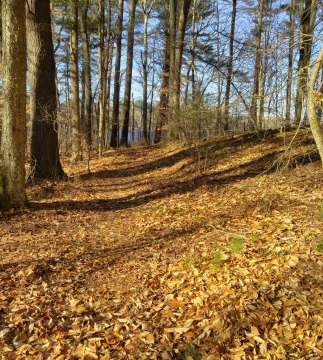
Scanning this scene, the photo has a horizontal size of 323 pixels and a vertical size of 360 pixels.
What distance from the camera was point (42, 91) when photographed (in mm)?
9062

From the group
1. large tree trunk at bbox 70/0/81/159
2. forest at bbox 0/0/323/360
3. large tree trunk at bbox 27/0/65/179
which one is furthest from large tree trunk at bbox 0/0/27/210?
large tree trunk at bbox 70/0/81/159

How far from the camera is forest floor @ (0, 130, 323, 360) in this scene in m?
2.88

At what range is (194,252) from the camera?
4.64 metres

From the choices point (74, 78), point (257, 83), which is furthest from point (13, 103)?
point (74, 78)

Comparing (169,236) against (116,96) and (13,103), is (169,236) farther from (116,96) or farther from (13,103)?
(116,96)

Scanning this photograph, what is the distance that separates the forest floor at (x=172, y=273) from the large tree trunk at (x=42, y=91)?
1609mm

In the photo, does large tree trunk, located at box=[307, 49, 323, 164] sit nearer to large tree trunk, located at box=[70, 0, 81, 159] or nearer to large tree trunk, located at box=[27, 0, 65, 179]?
large tree trunk, located at box=[27, 0, 65, 179]

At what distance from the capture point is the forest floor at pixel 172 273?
2.88 meters

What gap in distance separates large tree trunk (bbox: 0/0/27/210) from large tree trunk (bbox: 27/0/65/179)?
8.14ft

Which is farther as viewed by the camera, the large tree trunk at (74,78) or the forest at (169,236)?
the large tree trunk at (74,78)

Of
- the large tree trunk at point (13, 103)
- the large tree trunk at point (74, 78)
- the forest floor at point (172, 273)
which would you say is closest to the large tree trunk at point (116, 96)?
the large tree trunk at point (74, 78)

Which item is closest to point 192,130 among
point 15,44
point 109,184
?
point 109,184

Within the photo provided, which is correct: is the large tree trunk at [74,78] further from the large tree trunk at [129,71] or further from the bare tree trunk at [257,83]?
the bare tree trunk at [257,83]

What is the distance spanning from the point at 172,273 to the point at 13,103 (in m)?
4.56
